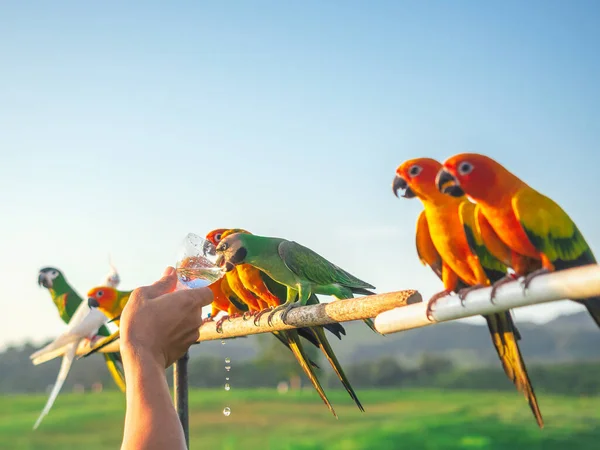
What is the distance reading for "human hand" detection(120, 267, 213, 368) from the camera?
1142mm

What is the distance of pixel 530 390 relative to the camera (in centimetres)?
155

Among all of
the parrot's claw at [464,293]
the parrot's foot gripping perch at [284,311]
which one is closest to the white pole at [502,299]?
the parrot's claw at [464,293]

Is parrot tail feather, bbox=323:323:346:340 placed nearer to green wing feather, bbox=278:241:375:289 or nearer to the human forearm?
green wing feather, bbox=278:241:375:289

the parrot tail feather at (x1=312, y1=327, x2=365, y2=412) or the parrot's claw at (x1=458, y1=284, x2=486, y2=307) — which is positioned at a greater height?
the parrot's claw at (x1=458, y1=284, x2=486, y2=307)

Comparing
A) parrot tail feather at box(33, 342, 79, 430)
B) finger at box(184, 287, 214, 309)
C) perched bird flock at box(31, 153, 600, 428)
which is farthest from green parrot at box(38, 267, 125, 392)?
finger at box(184, 287, 214, 309)

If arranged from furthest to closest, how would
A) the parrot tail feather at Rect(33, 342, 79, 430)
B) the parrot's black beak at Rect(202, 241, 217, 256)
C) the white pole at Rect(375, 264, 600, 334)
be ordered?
the parrot tail feather at Rect(33, 342, 79, 430) < the parrot's black beak at Rect(202, 241, 217, 256) < the white pole at Rect(375, 264, 600, 334)

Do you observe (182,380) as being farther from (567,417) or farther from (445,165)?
(567,417)

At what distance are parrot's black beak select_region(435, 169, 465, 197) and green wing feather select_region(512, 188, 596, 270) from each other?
0.44 ft

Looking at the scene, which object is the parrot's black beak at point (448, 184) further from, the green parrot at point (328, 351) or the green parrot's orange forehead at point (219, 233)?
the green parrot's orange forehead at point (219, 233)

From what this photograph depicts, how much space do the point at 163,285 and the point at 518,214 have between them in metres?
0.77

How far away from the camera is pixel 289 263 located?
9.06ft

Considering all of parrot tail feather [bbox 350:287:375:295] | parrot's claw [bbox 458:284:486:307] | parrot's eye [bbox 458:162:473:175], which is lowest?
parrot's claw [bbox 458:284:486:307]

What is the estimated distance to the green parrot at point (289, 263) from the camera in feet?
9.00

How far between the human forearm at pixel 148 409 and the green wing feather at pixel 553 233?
2.72ft
